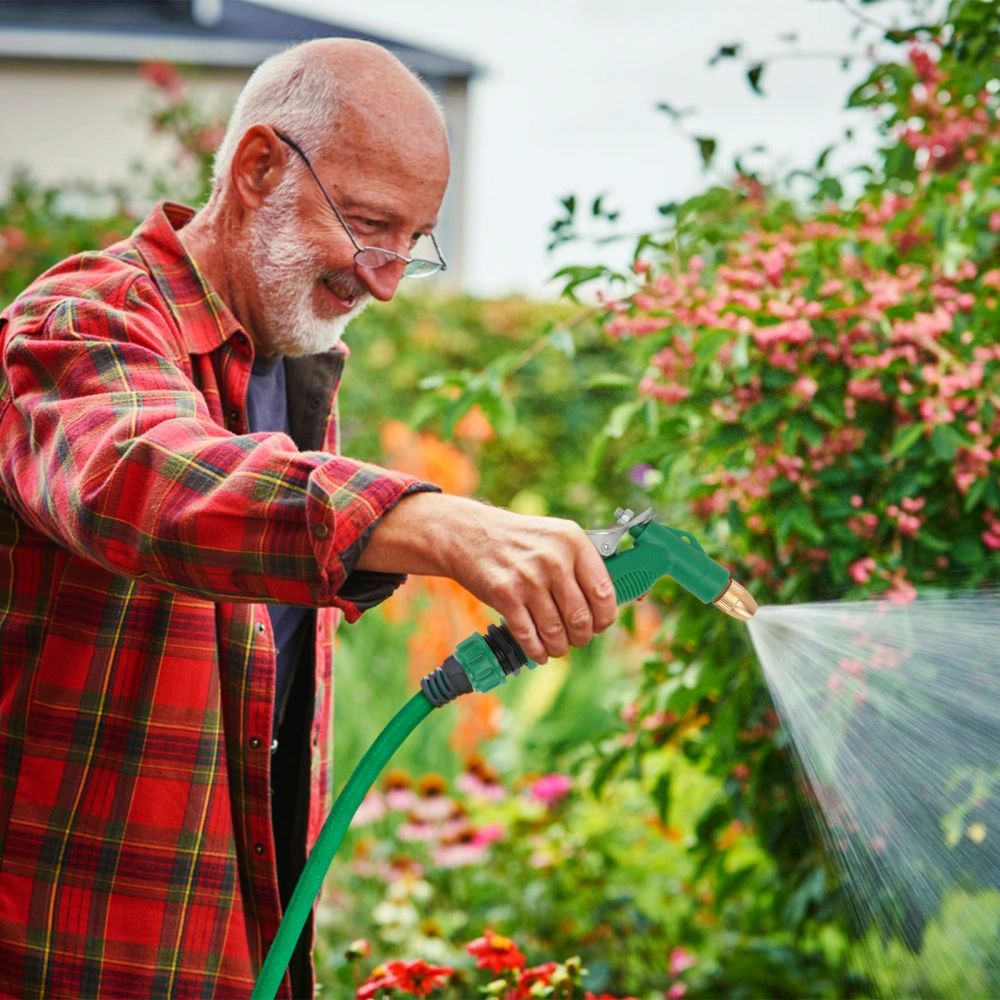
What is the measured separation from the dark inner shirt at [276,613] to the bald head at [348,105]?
0.36m

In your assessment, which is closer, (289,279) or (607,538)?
(607,538)

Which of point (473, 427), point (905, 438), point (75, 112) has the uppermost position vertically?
point (905, 438)

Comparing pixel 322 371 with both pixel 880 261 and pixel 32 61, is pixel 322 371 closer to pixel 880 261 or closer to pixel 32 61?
pixel 880 261

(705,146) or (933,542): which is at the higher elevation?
(705,146)

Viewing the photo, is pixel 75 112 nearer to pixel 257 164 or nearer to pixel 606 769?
pixel 606 769

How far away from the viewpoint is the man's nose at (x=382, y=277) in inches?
61.5

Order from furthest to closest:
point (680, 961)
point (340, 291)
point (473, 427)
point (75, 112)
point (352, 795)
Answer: point (75, 112), point (473, 427), point (680, 961), point (340, 291), point (352, 795)

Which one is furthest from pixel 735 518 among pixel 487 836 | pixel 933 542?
pixel 487 836

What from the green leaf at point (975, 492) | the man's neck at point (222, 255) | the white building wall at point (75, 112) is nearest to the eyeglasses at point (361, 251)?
the man's neck at point (222, 255)

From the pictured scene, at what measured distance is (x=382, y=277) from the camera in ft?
5.16

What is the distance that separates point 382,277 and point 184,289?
0.89ft

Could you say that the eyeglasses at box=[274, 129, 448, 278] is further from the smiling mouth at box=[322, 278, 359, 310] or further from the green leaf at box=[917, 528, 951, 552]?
the green leaf at box=[917, 528, 951, 552]

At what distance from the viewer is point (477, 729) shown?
4340mm

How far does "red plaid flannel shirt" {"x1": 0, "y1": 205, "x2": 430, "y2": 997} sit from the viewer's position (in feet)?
4.06
